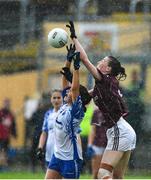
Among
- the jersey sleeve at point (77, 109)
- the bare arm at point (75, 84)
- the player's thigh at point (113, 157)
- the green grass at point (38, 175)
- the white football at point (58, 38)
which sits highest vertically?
→ the white football at point (58, 38)

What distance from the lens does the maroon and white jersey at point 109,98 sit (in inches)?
448

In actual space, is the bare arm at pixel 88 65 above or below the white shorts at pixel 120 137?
above

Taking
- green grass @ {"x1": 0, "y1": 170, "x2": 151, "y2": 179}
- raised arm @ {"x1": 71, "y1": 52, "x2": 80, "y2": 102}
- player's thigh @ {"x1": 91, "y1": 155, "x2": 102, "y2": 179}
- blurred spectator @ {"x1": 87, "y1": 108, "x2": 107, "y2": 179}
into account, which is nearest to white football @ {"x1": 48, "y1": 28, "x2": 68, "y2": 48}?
raised arm @ {"x1": 71, "y1": 52, "x2": 80, "y2": 102}

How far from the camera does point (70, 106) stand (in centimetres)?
1131

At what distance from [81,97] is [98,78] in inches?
10.6

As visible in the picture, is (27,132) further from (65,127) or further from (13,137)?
(65,127)

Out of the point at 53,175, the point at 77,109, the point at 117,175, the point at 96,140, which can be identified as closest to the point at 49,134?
the point at 96,140

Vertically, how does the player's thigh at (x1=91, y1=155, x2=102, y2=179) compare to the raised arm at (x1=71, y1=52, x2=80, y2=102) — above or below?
below

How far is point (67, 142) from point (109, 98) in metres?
0.66

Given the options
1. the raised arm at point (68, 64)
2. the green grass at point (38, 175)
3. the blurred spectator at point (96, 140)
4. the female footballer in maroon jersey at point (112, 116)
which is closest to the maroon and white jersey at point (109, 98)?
the female footballer in maroon jersey at point (112, 116)

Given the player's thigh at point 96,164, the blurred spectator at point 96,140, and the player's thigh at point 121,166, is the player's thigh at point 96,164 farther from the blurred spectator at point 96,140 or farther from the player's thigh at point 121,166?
the player's thigh at point 121,166

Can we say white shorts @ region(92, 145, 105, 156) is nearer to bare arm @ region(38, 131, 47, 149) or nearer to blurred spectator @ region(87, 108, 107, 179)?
blurred spectator @ region(87, 108, 107, 179)

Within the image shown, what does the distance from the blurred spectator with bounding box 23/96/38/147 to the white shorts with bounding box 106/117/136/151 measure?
21.6 ft

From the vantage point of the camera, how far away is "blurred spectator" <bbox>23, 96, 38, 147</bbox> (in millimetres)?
18125
